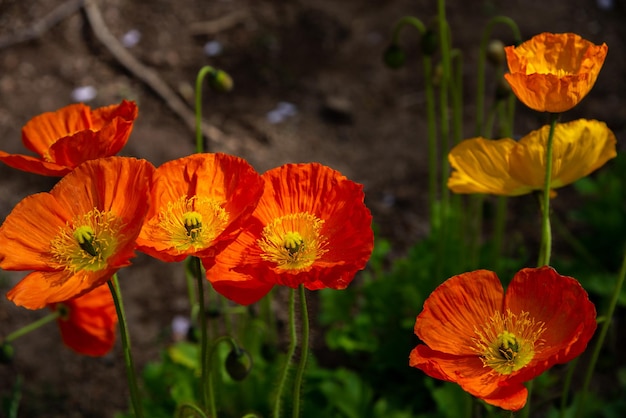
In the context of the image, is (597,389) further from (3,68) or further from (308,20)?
(3,68)

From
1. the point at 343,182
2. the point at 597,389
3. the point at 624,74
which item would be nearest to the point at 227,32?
the point at 624,74

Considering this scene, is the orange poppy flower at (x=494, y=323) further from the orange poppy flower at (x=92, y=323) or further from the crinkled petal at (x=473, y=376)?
the orange poppy flower at (x=92, y=323)

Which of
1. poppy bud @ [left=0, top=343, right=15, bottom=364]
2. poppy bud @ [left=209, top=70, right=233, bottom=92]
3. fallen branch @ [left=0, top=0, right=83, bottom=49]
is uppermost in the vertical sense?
poppy bud @ [left=209, top=70, right=233, bottom=92]

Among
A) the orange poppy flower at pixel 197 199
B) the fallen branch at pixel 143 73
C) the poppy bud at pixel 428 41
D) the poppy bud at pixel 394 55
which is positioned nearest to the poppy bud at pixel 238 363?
the orange poppy flower at pixel 197 199

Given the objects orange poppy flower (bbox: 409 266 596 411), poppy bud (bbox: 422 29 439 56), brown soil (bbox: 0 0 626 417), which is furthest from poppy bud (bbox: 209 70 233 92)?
brown soil (bbox: 0 0 626 417)

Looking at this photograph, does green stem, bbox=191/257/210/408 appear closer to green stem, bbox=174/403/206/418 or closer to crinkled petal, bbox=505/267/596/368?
green stem, bbox=174/403/206/418

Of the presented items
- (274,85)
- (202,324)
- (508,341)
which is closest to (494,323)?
(508,341)
